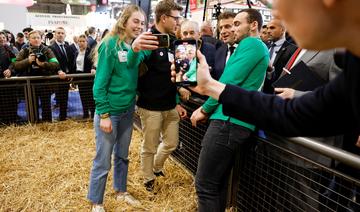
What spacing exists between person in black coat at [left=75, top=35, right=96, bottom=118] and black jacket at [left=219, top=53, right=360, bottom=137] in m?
4.66

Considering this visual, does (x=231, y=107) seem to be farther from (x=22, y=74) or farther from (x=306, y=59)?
(x=22, y=74)

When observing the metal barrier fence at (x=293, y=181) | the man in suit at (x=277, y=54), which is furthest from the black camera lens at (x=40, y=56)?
the metal barrier fence at (x=293, y=181)

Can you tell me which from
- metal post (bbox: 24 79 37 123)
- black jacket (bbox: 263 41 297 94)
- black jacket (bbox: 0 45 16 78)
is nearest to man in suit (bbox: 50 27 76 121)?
metal post (bbox: 24 79 37 123)

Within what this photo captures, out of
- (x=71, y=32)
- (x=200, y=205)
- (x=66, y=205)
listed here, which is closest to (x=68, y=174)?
(x=66, y=205)

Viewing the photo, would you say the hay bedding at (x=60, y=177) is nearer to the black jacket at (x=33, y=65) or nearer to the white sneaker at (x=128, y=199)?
the white sneaker at (x=128, y=199)

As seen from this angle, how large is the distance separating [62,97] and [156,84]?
2965 mm

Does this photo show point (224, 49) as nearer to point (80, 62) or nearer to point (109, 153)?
point (109, 153)

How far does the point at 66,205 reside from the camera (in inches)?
115

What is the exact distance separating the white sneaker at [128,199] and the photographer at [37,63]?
9.28ft

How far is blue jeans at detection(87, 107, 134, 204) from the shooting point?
99.8 inches

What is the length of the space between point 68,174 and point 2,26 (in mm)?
12199

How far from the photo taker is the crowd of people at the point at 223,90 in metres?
0.72

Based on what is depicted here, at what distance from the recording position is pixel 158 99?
9.71 feet

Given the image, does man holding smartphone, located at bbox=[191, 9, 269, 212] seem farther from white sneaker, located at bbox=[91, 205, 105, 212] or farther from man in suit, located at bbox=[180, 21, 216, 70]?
man in suit, located at bbox=[180, 21, 216, 70]
